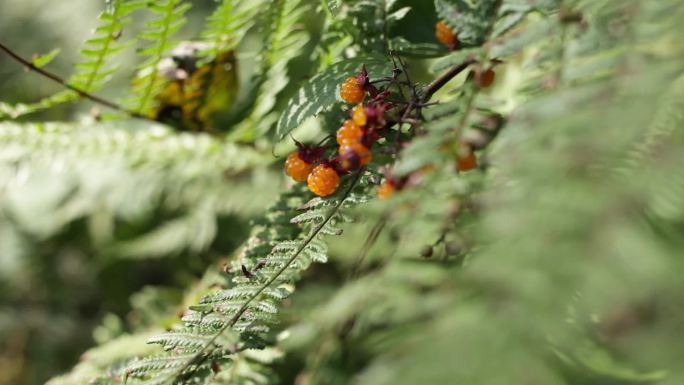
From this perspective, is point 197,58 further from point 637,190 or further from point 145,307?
point 637,190

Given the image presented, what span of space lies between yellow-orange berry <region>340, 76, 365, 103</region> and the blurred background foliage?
0.13 metres

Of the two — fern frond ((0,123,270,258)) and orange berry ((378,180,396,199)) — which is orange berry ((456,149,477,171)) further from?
fern frond ((0,123,270,258))

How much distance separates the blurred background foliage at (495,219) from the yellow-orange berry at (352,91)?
13 cm

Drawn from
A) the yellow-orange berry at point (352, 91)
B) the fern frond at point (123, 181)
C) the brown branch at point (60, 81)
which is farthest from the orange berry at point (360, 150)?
the fern frond at point (123, 181)

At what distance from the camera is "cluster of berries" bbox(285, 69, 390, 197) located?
0.90 m

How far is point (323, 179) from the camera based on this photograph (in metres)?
0.97

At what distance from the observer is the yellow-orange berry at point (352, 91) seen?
98 cm

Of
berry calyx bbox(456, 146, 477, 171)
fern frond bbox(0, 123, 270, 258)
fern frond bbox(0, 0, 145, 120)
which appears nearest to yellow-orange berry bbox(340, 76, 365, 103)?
berry calyx bbox(456, 146, 477, 171)

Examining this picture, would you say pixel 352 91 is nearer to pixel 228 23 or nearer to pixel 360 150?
pixel 360 150

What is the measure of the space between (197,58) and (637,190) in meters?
1.22

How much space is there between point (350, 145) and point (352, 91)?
0.37ft

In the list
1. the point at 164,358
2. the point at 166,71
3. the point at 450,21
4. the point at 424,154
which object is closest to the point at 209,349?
the point at 164,358

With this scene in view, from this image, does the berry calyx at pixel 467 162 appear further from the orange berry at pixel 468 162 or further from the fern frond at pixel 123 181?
the fern frond at pixel 123 181

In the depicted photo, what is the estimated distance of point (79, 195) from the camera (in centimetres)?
266
